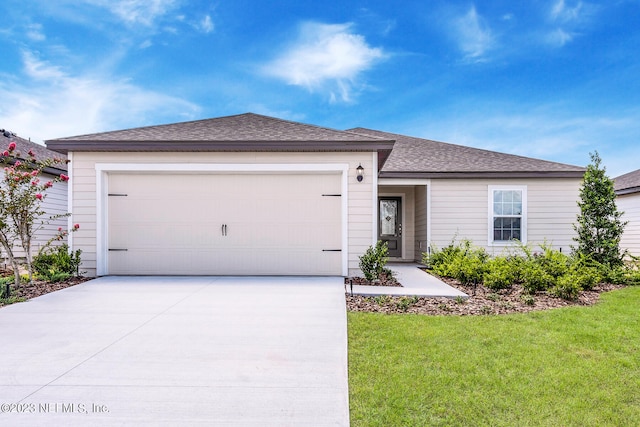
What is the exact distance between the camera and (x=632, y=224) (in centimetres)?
1208

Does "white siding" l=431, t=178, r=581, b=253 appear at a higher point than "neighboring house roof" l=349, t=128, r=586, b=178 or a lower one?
lower

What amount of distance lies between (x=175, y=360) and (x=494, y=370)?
2608 millimetres

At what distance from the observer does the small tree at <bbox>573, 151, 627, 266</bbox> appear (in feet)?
24.9

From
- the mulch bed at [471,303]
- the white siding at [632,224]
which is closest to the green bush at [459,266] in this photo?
the mulch bed at [471,303]

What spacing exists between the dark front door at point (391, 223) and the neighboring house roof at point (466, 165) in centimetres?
153

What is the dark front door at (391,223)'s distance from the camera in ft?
38.5

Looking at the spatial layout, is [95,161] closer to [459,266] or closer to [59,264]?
[59,264]

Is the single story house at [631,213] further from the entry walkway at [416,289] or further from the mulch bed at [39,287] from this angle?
the mulch bed at [39,287]

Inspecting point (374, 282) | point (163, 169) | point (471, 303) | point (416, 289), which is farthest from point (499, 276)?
point (163, 169)

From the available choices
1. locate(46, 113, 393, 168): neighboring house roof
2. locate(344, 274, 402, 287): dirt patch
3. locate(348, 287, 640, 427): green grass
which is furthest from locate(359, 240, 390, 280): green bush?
locate(348, 287, 640, 427): green grass

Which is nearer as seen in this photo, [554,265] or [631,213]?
[554,265]

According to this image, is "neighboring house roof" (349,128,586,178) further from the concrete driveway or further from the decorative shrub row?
the concrete driveway

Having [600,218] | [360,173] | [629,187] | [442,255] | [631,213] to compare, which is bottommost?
[442,255]

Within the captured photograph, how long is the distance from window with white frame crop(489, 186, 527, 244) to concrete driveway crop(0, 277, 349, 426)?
656 cm
